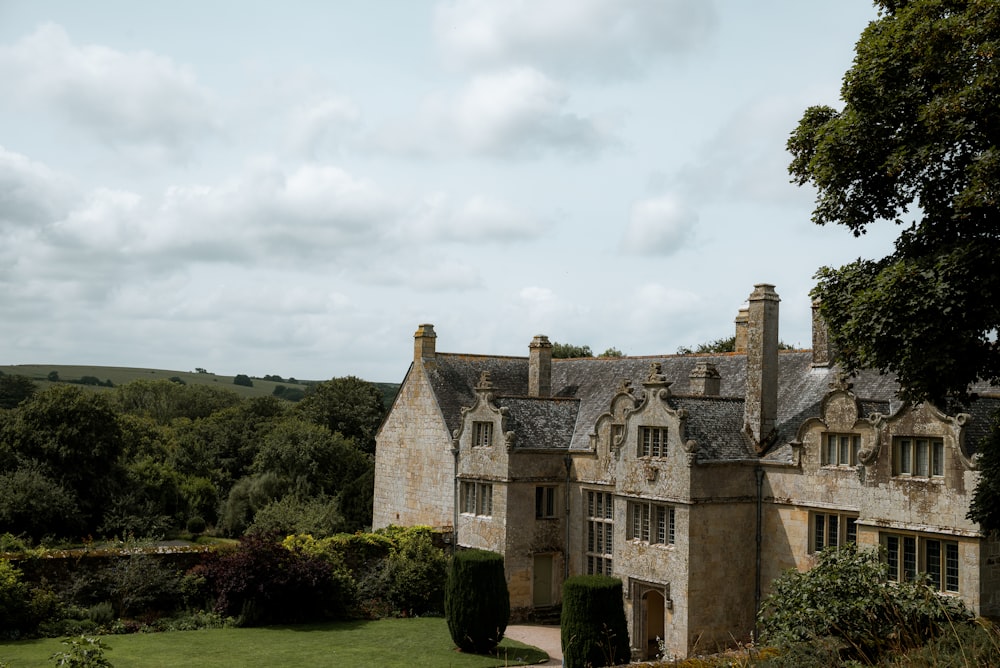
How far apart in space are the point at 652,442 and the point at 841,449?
553 cm

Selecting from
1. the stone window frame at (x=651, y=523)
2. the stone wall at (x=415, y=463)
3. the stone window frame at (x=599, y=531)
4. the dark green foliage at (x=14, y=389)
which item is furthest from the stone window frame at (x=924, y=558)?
the dark green foliage at (x=14, y=389)

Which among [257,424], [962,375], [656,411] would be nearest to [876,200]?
[962,375]

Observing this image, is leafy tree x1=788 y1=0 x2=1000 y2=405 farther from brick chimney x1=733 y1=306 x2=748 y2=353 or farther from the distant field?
the distant field

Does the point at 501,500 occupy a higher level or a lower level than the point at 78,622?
higher

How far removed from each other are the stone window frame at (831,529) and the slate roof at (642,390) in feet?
6.81

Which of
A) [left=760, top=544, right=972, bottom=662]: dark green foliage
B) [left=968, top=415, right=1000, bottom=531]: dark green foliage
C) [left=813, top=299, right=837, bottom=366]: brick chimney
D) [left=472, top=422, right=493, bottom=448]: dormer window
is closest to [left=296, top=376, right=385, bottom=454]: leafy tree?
[left=472, top=422, right=493, bottom=448]: dormer window

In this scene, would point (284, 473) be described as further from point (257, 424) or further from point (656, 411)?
point (656, 411)

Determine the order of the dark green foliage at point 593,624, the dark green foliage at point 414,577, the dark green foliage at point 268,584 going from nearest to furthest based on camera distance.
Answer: the dark green foliage at point 593,624 < the dark green foliage at point 268,584 < the dark green foliage at point 414,577

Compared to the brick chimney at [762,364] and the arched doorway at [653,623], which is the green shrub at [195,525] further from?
the brick chimney at [762,364]

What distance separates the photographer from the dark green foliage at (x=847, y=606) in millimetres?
15578

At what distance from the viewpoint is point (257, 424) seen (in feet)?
218

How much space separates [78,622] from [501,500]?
47.4 ft

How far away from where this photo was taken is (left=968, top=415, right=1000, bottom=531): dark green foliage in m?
17.4

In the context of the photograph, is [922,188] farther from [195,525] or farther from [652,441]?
[195,525]
